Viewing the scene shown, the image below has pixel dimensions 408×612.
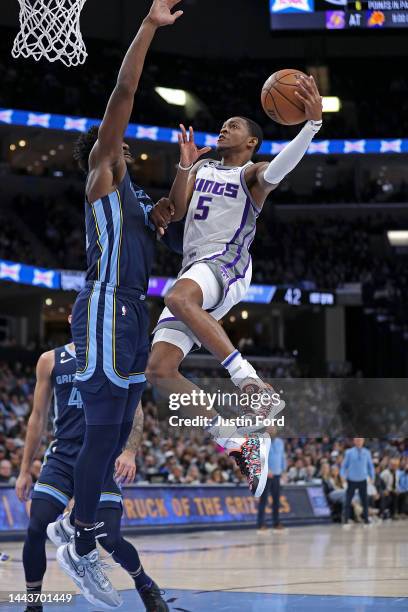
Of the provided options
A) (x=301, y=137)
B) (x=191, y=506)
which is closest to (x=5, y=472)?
(x=191, y=506)

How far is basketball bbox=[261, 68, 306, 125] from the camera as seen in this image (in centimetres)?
620

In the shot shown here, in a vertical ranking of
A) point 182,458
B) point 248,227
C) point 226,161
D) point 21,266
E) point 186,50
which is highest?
point 186,50

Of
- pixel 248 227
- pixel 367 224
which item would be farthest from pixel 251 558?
pixel 367 224

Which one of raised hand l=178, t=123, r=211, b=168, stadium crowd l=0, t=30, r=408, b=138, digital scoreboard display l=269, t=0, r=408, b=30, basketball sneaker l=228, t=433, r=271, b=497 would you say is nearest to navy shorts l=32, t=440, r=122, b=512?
basketball sneaker l=228, t=433, r=271, b=497

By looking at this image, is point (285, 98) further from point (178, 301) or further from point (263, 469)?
point (263, 469)

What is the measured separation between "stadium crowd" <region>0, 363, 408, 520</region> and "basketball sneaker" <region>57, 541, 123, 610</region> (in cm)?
1020

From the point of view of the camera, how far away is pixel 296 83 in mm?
6184

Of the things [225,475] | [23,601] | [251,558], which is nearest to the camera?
[23,601]

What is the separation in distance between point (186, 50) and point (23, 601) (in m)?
33.3

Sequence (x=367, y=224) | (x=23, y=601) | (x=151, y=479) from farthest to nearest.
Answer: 1. (x=367, y=224)
2. (x=151, y=479)
3. (x=23, y=601)

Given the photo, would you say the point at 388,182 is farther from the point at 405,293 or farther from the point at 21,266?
the point at 21,266

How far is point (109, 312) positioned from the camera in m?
5.44

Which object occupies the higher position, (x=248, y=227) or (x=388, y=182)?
(x=388, y=182)

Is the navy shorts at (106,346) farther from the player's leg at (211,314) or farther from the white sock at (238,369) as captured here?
the white sock at (238,369)
